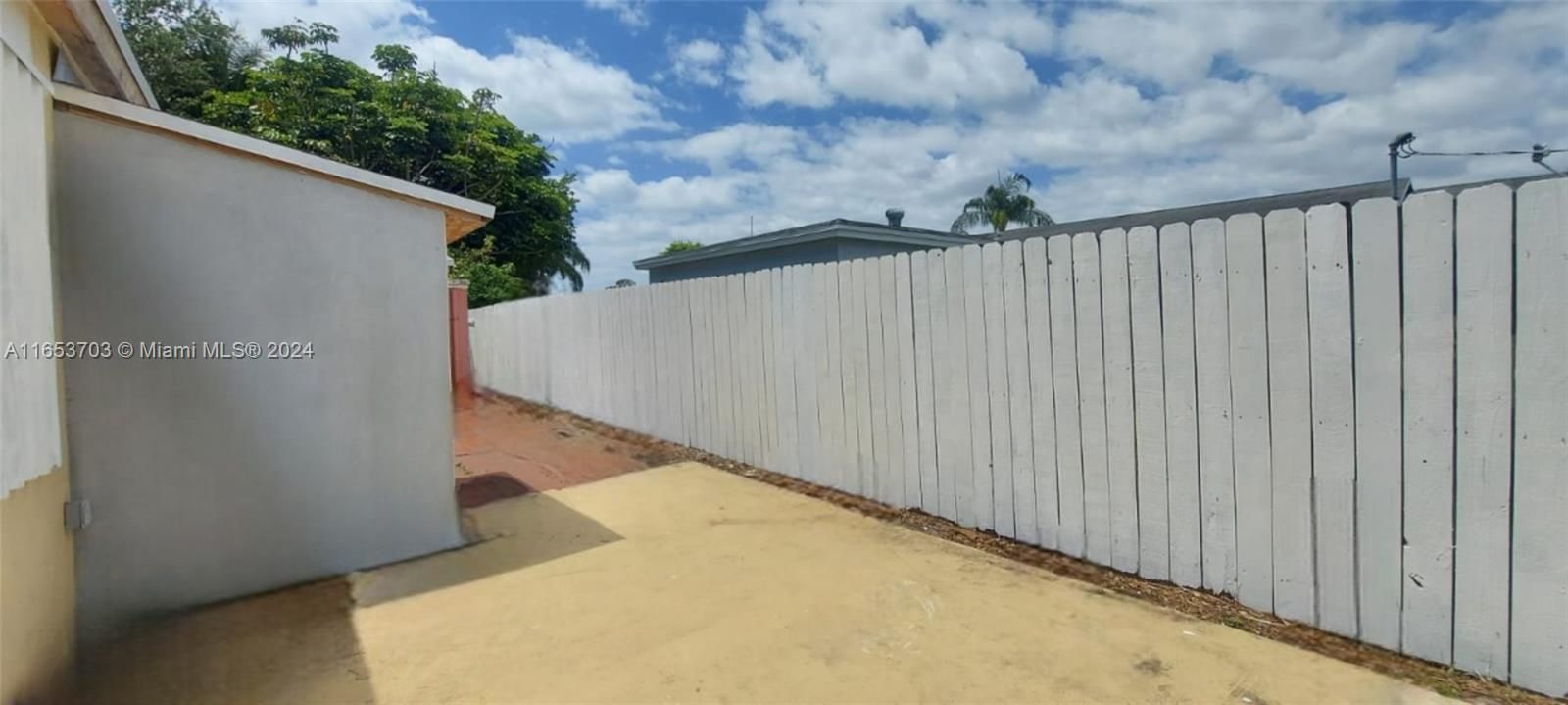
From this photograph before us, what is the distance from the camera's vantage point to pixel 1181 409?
311 cm

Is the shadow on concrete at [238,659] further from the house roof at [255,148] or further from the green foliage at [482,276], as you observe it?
the green foliage at [482,276]

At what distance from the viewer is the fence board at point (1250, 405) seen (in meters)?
2.83

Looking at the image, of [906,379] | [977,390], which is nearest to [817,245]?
[906,379]

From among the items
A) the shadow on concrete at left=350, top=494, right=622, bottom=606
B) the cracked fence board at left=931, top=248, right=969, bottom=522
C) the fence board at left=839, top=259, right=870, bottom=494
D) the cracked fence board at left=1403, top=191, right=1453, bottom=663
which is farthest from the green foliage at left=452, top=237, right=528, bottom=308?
the cracked fence board at left=1403, top=191, right=1453, bottom=663

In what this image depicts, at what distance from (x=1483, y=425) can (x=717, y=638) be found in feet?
9.48

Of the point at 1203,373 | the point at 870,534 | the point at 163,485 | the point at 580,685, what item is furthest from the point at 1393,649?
the point at 163,485

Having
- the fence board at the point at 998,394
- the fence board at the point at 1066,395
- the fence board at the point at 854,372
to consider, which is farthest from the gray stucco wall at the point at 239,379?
the fence board at the point at 1066,395

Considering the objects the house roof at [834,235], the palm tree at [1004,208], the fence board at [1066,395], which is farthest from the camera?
the palm tree at [1004,208]

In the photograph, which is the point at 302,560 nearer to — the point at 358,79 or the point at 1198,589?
the point at 1198,589

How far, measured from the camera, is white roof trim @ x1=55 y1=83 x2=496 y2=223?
3072 mm

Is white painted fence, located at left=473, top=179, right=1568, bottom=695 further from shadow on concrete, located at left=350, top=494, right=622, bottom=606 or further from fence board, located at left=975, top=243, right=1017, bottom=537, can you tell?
shadow on concrete, located at left=350, top=494, right=622, bottom=606

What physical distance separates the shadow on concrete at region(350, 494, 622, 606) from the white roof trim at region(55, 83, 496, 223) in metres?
2.16

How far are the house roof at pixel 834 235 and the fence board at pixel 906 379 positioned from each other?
6705mm

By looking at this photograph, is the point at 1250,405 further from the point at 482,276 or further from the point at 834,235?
the point at 482,276
